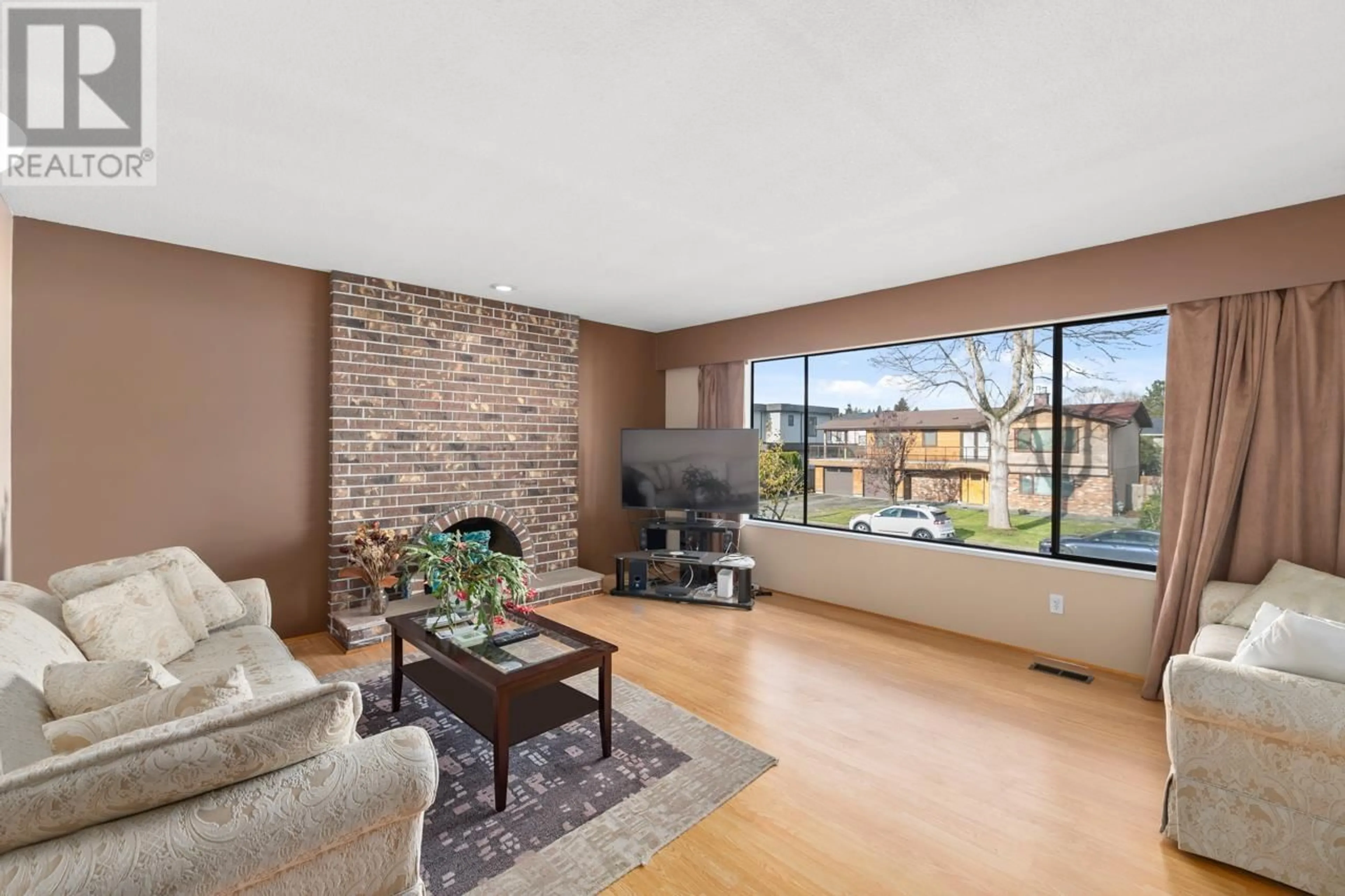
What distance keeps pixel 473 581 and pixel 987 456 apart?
3491mm

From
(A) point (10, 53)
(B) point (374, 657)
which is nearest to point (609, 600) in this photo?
(B) point (374, 657)

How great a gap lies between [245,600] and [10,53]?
2.24m

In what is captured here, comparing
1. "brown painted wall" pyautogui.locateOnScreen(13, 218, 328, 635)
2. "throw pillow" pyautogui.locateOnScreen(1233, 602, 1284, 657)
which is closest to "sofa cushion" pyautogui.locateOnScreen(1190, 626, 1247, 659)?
"throw pillow" pyautogui.locateOnScreen(1233, 602, 1284, 657)

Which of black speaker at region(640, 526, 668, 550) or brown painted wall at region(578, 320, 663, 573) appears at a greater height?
brown painted wall at region(578, 320, 663, 573)

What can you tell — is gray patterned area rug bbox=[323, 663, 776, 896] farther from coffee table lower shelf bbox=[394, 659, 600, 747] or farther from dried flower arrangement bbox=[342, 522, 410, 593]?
dried flower arrangement bbox=[342, 522, 410, 593]

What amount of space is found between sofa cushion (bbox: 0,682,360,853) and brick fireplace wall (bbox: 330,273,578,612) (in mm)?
2930

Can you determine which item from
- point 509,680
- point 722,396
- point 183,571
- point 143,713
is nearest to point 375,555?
point 183,571

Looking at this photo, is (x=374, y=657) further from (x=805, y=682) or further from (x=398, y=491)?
(x=805, y=682)

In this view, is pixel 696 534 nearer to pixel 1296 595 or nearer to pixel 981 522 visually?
pixel 981 522

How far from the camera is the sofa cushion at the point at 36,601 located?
203 cm

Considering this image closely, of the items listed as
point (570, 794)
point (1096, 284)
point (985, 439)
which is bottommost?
point (570, 794)

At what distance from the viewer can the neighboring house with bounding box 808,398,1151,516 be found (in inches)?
134

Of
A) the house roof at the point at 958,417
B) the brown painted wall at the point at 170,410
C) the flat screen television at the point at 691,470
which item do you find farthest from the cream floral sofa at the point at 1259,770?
the brown painted wall at the point at 170,410

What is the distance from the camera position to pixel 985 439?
13.1 ft
